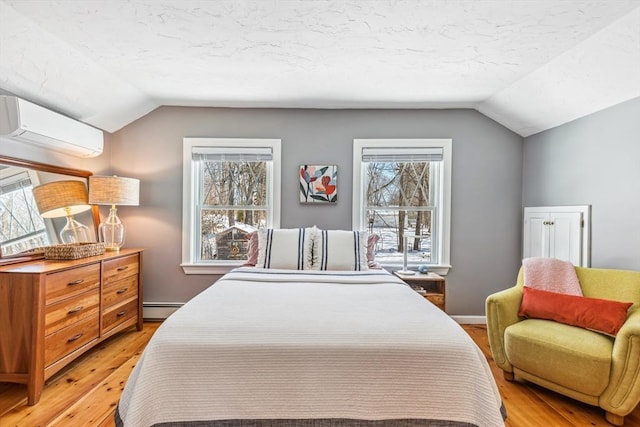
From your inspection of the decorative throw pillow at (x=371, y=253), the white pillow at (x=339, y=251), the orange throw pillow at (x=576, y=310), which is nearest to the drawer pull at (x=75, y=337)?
the white pillow at (x=339, y=251)

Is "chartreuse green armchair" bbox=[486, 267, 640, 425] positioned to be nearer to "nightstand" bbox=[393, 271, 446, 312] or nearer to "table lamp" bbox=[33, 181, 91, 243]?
"nightstand" bbox=[393, 271, 446, 312]

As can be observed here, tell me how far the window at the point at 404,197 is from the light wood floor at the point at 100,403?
4.41 ft

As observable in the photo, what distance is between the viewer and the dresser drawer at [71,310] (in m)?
2.04

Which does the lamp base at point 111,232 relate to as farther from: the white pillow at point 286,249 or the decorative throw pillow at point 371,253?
the decorative throw pillow at point 371,253

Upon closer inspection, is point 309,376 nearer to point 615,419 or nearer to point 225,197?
point 615,419

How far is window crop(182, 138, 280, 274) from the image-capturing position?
3.33m

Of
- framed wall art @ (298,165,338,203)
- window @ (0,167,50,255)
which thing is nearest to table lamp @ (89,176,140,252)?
window @ (0,167,50,255)

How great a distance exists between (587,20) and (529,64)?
0.56 metres

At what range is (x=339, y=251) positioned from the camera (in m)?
2.73

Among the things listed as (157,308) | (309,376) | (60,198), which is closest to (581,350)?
(309,376)

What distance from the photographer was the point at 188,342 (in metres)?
1.34

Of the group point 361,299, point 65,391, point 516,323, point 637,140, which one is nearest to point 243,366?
point 361,299

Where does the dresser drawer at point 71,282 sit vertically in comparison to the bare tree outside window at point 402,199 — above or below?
below

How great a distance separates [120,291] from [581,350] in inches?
137
